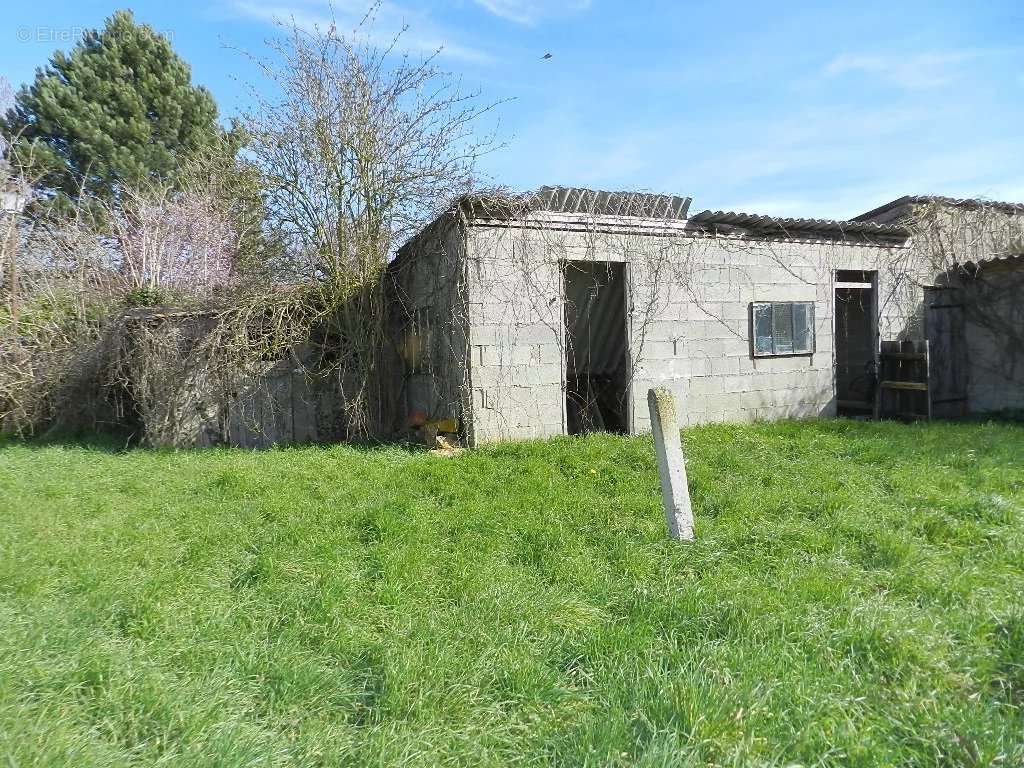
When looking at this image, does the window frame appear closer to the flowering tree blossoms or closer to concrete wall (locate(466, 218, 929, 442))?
concrete wall (locate(466, 218, 929, 442))

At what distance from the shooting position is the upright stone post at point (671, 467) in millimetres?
3678

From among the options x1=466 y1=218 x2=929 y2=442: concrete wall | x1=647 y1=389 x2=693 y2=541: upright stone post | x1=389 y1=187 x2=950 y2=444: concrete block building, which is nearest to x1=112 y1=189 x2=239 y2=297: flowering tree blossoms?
x1=389 y1=187 x2=950 y2=444: concrete block building

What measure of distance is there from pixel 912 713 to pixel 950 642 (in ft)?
2.10

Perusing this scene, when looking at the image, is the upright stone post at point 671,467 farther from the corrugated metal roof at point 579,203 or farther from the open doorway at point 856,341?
the open doorway at point 856,341

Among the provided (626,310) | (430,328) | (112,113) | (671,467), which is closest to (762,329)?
(626,310)

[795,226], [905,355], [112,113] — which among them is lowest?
[905,355]

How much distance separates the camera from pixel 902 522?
3.93 meters

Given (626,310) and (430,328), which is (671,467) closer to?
(626,310)

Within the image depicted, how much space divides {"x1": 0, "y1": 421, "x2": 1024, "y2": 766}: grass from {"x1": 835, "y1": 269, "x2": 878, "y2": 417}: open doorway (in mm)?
4654

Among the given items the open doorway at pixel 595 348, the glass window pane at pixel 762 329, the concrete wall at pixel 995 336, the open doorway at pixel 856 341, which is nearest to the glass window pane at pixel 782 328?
the glass window pane at pixel 762 329

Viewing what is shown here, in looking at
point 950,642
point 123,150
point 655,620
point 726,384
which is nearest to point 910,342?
point 726,384

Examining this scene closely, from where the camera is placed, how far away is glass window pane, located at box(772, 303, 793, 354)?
845 centimetres

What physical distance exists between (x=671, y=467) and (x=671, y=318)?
4490 mm

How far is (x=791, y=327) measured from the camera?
28.2ft
